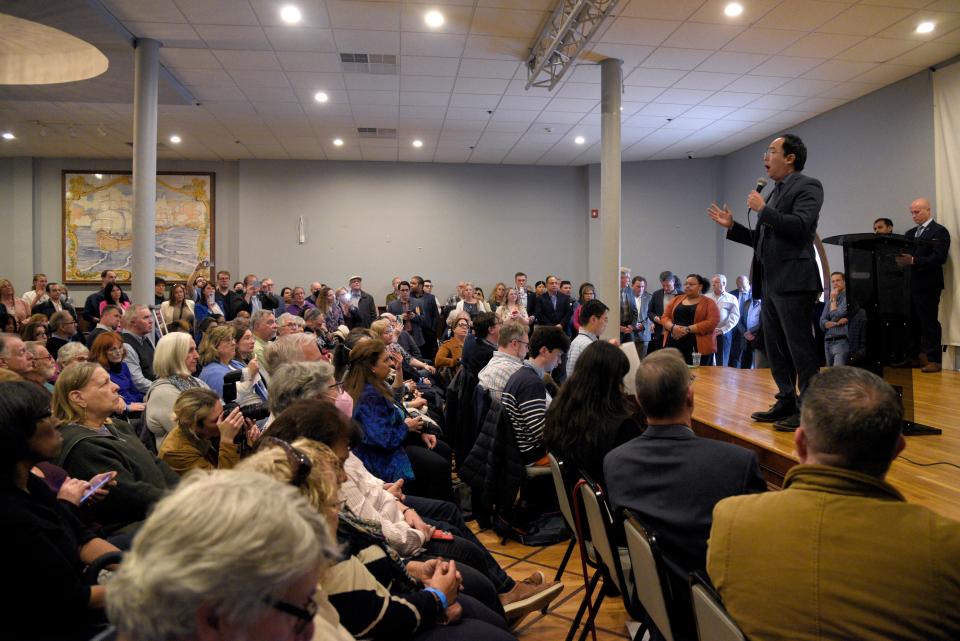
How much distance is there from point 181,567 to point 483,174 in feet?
38.0

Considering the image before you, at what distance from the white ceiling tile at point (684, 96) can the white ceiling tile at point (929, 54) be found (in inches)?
77.7

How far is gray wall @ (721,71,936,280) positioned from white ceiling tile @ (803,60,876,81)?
76cm

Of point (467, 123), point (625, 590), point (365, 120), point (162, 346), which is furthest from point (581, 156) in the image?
→ point (625, 590)

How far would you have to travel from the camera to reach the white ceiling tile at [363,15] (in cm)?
536

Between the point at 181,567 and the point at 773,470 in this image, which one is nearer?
the point at 181,567

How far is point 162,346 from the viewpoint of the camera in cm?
332

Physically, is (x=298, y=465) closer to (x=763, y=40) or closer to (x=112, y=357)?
(x=112, y=357)

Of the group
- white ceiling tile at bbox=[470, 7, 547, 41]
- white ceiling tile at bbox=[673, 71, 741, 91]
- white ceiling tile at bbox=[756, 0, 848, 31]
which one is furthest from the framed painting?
white ceiling tile at bbox=[756, 0, 848, 31]

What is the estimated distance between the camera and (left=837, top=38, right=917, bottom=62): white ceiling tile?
6188 millimetres

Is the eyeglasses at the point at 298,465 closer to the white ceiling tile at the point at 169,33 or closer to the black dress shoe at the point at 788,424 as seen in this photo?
the black dress shoe at the point at 788,424

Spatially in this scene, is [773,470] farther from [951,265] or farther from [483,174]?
[483,174]

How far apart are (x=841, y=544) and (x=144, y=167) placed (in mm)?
6740

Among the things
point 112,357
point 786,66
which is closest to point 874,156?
point 786,66

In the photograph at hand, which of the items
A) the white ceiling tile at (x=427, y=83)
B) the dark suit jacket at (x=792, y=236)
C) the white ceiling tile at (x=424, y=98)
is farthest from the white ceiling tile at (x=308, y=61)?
the dark suit jacket at (x=792, y=236)
